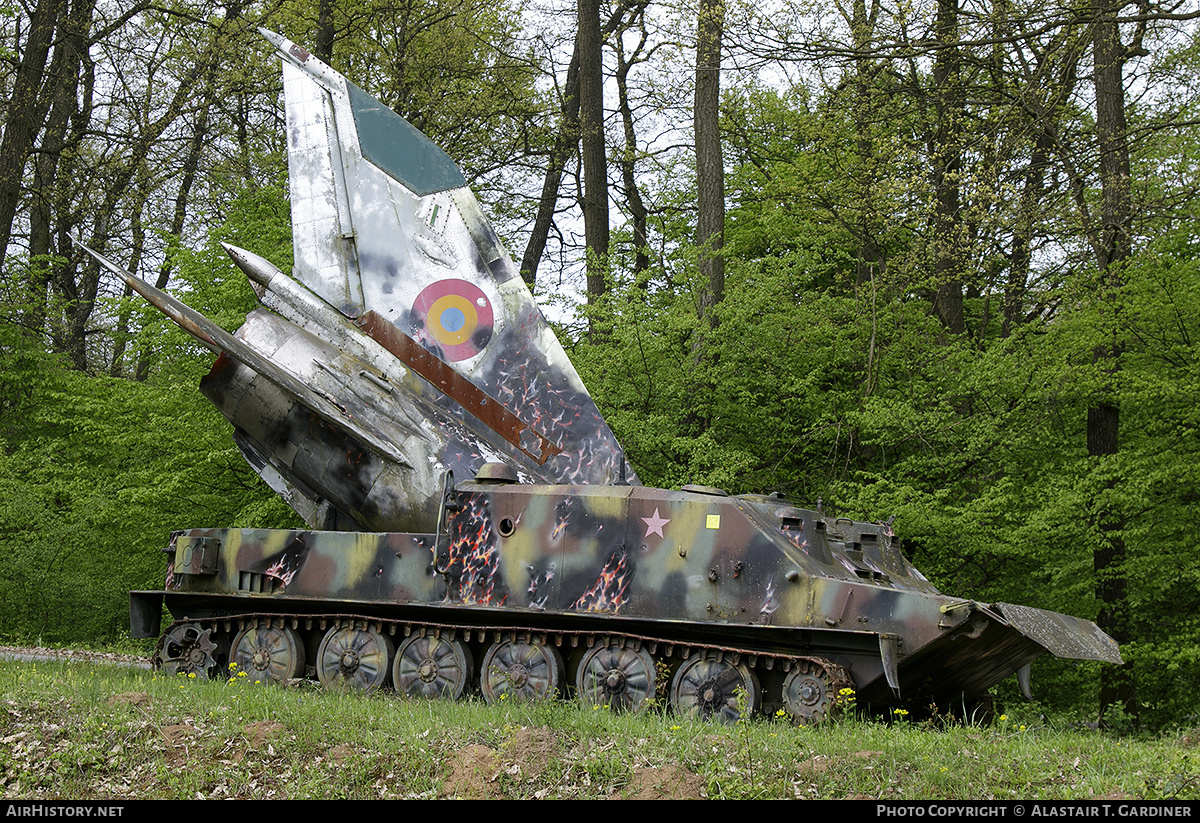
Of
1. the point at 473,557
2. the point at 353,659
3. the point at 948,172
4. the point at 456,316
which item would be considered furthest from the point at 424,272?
the point at 948,172

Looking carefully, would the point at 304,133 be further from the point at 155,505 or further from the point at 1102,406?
the point at 1102,406

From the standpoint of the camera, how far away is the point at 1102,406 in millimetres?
12750

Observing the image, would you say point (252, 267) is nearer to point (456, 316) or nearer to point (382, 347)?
point (382, 347)

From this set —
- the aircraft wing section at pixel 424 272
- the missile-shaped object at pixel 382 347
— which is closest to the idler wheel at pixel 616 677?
the missile-shaped object at pixel 382 347

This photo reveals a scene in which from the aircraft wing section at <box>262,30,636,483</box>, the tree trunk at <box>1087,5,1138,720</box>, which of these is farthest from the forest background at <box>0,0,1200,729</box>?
the aircraft wing section at <box>262,30,636,483</box>

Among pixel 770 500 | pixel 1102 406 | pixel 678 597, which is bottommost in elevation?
pixel 678 597

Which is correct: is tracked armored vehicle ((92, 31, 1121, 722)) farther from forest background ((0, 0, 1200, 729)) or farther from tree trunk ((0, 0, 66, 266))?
tree trunk ((0, 0, 66, 266))

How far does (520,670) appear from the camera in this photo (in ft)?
30.7

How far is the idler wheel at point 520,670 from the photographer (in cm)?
926

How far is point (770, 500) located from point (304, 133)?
6496mm

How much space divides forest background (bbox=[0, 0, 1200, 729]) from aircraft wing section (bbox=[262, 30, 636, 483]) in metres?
2.78

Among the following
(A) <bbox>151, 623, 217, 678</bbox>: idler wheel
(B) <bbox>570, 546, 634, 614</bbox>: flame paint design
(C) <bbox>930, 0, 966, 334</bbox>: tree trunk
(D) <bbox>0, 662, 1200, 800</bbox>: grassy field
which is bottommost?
(A) <bbox>151, 623, 217, 678</bbox>: idler wheel

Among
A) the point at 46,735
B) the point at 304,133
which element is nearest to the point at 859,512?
the point at 304,133

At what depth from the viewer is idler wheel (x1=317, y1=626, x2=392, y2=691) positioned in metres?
9.95
